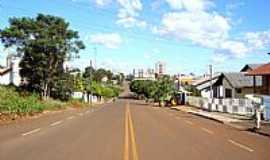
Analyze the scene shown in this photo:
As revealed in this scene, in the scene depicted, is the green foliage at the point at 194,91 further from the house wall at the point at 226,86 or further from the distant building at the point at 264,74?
the distant building at the point at 264,74

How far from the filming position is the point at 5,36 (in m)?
60.1

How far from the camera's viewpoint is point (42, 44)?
59.1 m

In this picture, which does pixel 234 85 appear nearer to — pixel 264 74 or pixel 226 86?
pixel 226 86

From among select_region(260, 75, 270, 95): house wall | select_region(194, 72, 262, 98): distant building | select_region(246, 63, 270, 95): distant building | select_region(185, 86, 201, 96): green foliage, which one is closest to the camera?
select_region(246, 63, 270, 95): distant building

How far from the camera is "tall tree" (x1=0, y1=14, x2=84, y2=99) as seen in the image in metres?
59.8

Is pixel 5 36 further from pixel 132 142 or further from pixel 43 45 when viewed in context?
pixel 132 142

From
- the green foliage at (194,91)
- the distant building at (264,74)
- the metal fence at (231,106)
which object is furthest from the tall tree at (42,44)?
the green foliage at (194,91)

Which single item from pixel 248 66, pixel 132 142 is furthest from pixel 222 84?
pixel 132 142

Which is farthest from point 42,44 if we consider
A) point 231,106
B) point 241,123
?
point 241,123

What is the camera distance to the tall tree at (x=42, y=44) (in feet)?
196

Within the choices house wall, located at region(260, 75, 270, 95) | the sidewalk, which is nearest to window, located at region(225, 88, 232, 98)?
house wall, located at region(260, 75, 270, 95)

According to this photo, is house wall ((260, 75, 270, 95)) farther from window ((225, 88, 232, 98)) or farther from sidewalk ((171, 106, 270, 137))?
window ((225, 88, 232, 98))

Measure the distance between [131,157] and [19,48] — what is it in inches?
1972

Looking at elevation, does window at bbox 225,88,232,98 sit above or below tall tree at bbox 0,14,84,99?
below
